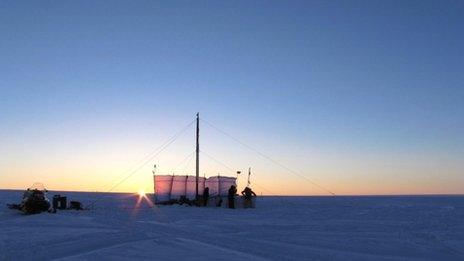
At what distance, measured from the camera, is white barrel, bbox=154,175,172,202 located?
49156mm

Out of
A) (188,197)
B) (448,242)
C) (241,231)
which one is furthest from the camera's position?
(188,197)

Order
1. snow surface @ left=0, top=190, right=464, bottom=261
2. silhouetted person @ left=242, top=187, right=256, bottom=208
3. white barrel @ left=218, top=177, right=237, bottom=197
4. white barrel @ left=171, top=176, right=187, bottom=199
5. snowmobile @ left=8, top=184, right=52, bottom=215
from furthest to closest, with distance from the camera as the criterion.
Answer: white barrel @ left=218, top=177, right=237, bottom=197 → white barrel @ left=171, top=176, right=187, bottom=199 → silhouetted person @ left=242, top=187, right=256, bottom=208 → snowmobile @ left=8, top=184, right=52, bottom=215 → snow surface @ left=0, top=190, right=464, bottom=261

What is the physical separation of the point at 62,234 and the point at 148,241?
3974 mm

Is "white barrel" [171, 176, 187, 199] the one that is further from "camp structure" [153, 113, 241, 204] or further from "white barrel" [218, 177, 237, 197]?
"white barrel" [218, 177, 237, 197]

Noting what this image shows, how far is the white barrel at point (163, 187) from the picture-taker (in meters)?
49.2

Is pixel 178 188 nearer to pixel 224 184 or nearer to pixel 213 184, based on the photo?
pixel 213 184

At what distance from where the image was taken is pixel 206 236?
56.4 feet

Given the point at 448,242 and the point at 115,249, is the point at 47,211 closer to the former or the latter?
the point at 115,249

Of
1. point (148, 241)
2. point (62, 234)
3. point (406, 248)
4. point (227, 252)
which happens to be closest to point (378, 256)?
point (406, 248)

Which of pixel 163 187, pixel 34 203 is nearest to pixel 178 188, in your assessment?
pixel 163 187

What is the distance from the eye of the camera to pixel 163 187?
4941 centimetres

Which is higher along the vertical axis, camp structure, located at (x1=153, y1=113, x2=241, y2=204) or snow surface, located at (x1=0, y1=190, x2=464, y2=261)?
camp structure, located at (x1=153, y1=113, x2=241, y2=204)

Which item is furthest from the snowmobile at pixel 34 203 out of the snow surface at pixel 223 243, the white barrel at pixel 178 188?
the white barrel at pixel 178 188

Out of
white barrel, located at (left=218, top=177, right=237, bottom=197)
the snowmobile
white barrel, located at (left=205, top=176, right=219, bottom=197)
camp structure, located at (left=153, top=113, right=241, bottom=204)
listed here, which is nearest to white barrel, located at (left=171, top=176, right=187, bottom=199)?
camp structure, located at (left=153, top=113, right=241, bottom=204)
